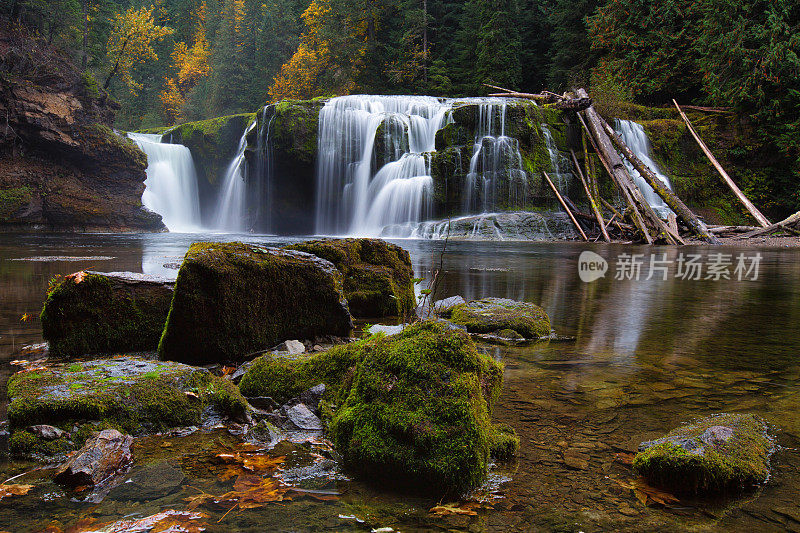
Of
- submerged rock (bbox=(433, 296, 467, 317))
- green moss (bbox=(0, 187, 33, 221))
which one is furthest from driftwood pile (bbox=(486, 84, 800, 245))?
green moss (bbox=(0, 187, 33, 221))

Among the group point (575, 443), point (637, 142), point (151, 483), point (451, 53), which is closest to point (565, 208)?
point (637, 142)

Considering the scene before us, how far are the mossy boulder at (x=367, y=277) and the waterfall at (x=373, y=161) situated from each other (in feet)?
51.3

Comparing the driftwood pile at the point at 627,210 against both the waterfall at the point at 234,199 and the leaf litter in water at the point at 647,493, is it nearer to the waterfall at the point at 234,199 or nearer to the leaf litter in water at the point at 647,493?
the leaf litter in water at the point at 647,493

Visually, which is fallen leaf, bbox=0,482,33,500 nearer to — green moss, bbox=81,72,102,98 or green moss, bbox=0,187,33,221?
green moss, bbox=0,187,33,221

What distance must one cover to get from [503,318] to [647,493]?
2.89 meters

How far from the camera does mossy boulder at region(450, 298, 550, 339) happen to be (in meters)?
4.78

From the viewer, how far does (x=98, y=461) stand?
2.04 m

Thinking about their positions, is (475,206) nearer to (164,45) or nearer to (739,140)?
(739,140)

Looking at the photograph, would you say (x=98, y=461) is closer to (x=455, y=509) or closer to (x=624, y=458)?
(x=455, y=509)

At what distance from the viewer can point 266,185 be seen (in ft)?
89.6

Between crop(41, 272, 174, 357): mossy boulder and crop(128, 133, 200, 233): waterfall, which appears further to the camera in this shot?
crop(128, 133, 200, 233): waterfall

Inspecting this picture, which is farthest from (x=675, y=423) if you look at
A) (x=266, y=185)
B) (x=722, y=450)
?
(x=266, y=185)

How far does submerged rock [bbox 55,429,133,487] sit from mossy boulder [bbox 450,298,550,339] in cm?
329

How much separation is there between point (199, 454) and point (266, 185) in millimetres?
26394
